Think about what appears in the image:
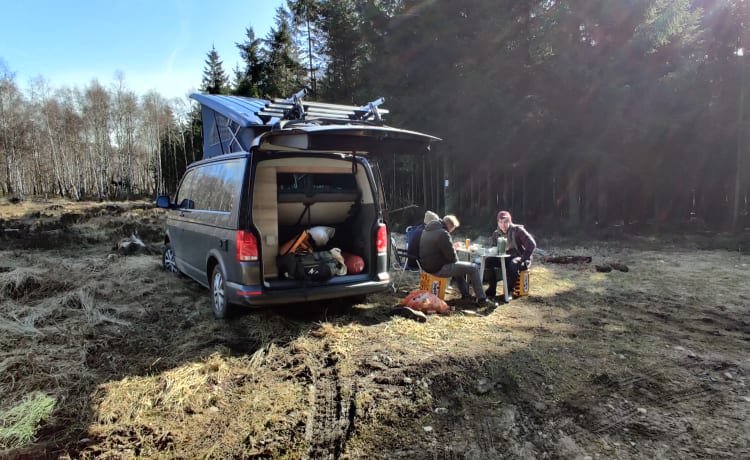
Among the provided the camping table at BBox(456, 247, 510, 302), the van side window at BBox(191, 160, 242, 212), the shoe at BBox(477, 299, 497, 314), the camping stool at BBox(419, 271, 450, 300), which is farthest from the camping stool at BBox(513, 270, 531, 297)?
the van side window at BBox(191, 160, 242, 212)

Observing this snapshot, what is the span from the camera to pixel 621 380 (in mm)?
3326

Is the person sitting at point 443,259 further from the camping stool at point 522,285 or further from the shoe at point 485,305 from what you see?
the camping stool at point 522,285

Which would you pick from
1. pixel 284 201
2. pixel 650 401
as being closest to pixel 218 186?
pixel 284 201

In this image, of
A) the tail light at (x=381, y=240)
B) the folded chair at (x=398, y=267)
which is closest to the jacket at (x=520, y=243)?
the folded chair at (x=398, y=267)

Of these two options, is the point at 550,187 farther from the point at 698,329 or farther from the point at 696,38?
the point at 698,329

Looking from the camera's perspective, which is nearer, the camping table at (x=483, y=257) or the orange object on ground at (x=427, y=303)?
the orange object on ground at (x=427, y=303)

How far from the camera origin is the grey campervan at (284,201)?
13.7ft

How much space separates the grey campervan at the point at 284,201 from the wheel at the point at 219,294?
0.01 meters

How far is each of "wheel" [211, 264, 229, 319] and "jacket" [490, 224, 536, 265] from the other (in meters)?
3.94

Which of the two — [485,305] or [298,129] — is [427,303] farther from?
[298,129]

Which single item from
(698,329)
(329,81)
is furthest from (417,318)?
(329,81)

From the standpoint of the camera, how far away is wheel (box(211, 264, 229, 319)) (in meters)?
4.55

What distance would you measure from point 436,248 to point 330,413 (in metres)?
2.96

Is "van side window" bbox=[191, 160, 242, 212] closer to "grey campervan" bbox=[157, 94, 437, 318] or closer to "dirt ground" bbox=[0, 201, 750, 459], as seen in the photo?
"grey campervan" bbox=[157, 94, 437, 318]
